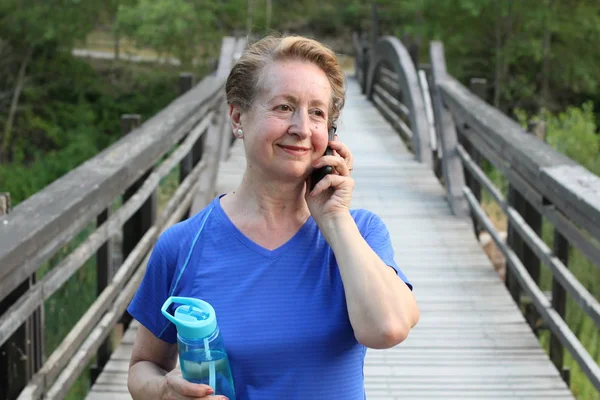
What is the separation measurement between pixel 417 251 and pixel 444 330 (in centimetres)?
121

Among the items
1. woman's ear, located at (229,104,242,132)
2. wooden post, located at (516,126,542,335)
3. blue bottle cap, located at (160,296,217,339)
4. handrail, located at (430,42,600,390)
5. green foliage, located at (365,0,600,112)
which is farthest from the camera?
green foliage, located at (365,0,600,112)

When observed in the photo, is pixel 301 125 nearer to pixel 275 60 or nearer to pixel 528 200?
pixel 275 60

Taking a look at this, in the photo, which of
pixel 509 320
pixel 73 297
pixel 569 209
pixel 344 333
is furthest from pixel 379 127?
pixel 344 333

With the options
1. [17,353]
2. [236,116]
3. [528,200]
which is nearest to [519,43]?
[528,200]

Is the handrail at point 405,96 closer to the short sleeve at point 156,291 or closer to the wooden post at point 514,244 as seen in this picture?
the wooden post at point 514,244

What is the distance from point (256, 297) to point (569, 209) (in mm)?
2284

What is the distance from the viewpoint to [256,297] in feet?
6.21

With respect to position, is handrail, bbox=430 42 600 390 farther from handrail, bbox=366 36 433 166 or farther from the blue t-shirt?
the blue t-shirt

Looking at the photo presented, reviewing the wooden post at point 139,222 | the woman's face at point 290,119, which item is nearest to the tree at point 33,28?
the wooden post at point 139,222

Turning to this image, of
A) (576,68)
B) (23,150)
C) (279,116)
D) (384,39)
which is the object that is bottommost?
(23,150)

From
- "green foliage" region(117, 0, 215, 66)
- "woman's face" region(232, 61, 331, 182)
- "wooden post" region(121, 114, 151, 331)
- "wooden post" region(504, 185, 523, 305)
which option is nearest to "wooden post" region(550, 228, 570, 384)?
"wooden post" region(504, 185, 523, 305)

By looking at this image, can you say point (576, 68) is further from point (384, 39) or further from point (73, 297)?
point (73, 297)

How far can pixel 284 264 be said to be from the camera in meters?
1.92

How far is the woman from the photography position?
6.08ft
